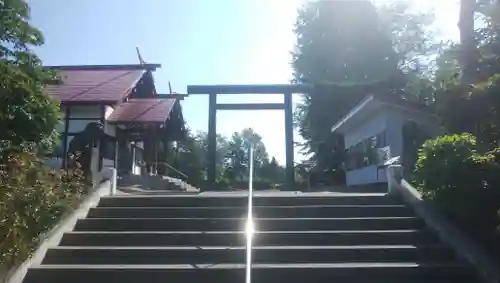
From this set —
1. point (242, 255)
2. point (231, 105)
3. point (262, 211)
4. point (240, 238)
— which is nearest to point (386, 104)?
point (231, 105)

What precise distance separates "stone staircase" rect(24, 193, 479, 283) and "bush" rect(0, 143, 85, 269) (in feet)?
0.97

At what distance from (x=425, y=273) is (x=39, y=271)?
13.6ft

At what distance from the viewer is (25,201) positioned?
5.19m

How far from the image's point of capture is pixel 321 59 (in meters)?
25.1

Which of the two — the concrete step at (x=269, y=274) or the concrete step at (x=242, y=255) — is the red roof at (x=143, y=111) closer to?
the concrete step at (x=242, y=255)

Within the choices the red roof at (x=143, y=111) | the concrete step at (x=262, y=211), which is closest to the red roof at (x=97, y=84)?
Answer: the red roof at (x=143, y=111)

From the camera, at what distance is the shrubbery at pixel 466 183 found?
539 centimetres

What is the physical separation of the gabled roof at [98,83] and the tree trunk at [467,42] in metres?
11.1

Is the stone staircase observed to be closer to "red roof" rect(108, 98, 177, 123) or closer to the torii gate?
the torii gate

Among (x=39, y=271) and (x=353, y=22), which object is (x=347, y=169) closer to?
(x=353, y=22)

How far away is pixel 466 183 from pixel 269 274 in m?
2.41

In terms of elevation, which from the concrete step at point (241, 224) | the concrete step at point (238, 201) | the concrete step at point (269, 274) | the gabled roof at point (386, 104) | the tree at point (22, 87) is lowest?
the concrete step at point (269, 274)

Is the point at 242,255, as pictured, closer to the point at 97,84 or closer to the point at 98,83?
the point at 97,84

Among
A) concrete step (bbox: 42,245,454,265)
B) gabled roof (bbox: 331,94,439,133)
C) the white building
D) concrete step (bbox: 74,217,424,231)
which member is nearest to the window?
the white building
